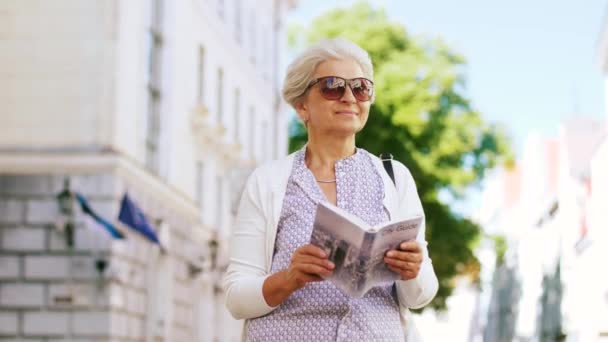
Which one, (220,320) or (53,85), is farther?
(220,320)

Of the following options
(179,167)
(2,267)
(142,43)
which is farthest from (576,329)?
(2,267)

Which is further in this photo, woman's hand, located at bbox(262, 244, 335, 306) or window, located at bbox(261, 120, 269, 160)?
window, located at bbox(261, 120, 269, 160)

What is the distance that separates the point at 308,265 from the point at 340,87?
777mm

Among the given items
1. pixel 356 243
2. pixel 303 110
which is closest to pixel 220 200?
pixel 303 110

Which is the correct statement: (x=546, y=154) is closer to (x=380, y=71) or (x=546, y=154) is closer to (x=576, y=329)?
(x=380, y=71)

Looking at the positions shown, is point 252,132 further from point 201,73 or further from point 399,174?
point 399,174

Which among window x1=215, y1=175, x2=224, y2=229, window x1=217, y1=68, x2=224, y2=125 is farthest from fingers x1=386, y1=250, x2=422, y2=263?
window x1=215, y1=175, x2=224, y2=229

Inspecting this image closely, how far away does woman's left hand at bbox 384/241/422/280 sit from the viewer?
14.3 feet

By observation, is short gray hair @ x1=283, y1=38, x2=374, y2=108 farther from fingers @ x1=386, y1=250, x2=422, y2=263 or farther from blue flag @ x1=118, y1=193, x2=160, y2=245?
blue flag @ x1=118, y1=193, x2=160, y2=245

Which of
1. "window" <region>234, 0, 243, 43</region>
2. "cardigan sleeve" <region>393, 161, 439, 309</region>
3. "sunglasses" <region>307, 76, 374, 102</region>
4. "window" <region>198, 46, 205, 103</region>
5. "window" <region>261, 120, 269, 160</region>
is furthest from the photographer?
"window" <region>261, 120, 269, 160</region>

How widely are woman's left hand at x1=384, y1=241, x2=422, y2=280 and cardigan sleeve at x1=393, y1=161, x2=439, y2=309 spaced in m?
0.12

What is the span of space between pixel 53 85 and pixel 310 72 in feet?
48.6

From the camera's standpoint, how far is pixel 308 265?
14.2 ft

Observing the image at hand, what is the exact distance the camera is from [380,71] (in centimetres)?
4569
